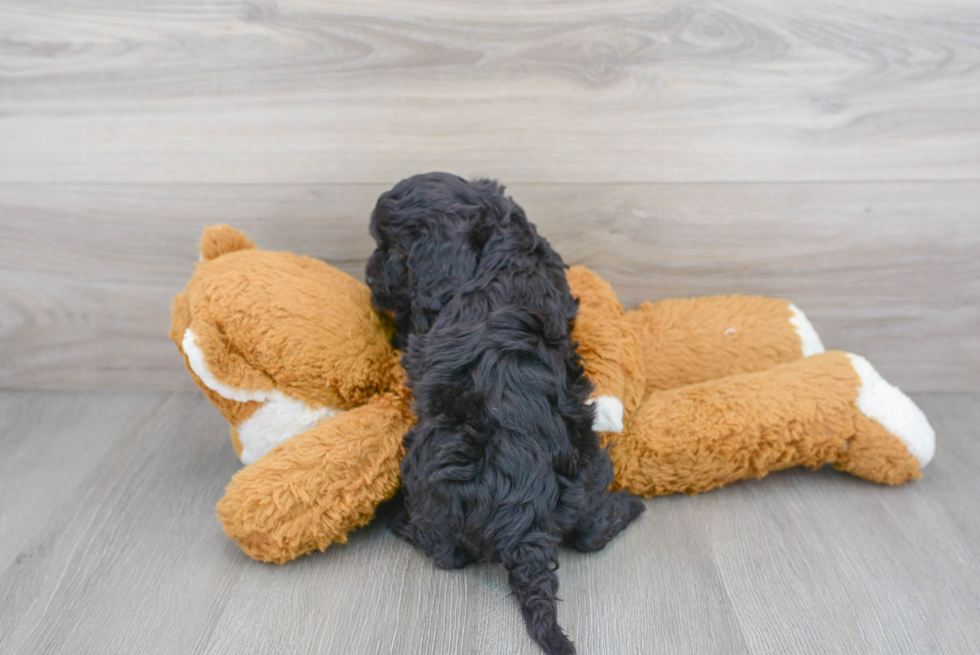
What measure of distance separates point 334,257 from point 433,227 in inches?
14.8

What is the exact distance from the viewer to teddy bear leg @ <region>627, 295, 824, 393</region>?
1008mm

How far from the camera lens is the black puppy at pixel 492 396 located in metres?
0.70

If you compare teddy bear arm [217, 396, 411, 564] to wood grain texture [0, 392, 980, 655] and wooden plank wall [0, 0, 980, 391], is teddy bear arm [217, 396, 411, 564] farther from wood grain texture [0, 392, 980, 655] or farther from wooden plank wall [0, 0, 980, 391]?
wooden plank wall [0, 0, 980, 391]

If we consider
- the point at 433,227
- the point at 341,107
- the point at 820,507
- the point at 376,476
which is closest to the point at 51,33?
the point at 341,107

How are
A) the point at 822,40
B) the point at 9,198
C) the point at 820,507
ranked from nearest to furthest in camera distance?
the point at 820,507, the point at 822,40, the point at 9,198

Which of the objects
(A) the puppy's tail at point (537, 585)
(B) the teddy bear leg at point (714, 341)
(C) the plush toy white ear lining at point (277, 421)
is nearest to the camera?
(A) the puppy's tail at point (537, 585)

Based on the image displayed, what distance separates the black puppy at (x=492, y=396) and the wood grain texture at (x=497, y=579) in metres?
0.05

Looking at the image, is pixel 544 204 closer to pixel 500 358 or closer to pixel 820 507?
pixel 500 358

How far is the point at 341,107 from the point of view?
1062 mm

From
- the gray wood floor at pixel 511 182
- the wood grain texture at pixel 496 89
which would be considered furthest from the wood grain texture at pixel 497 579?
the wood grain texture at pixel 496 89

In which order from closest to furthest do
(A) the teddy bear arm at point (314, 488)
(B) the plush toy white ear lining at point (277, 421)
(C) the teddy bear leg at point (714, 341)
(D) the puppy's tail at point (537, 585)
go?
(D) the puppy's tail at point (537, 585), (A) the teddy bear arm at point (314, 488), (B) the plush toy white ear lining at point (277, 421), (C) the teddy bear leg at point (714, 341)

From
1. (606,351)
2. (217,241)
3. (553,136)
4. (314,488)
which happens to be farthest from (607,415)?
(217,241)

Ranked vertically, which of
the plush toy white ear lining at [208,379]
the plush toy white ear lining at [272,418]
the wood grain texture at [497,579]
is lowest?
the wood grain texture at [497,579]

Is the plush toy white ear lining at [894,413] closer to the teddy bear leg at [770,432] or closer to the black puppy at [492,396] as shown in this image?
the teddy bear leg at [770,432]
